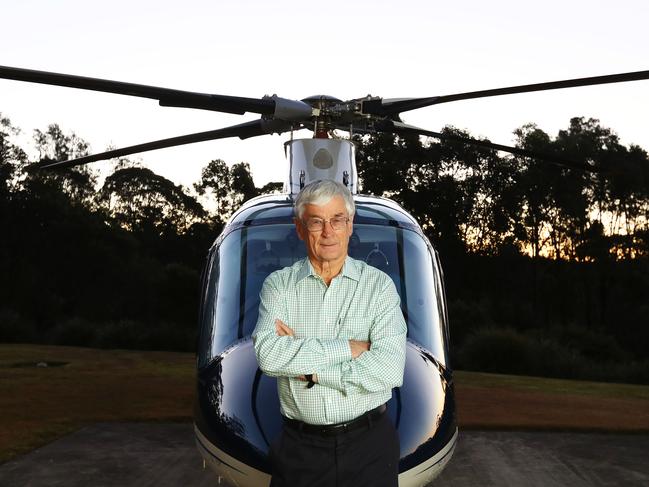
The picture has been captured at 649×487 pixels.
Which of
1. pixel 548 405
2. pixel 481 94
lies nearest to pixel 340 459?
A: pixel 481 94

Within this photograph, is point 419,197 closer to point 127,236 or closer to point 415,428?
point 127,236

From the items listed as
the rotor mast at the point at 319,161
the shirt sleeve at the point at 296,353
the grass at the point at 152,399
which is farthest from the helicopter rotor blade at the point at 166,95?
the grass at the point at 152,399

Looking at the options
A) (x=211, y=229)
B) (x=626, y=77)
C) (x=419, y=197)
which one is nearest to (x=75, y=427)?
(x=626, y=77)

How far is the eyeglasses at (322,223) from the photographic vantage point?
111 inches

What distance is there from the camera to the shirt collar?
2.88 m

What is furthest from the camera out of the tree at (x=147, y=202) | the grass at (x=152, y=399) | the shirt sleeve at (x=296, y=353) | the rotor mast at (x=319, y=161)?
the tree at (x=147, y=202)

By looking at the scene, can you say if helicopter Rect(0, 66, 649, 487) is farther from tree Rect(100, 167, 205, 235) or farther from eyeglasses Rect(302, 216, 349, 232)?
tree Rect(100, 167, 205, 235)

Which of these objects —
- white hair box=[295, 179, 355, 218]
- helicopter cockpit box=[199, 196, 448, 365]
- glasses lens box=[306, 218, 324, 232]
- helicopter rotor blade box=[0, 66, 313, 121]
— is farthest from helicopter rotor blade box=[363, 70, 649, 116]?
glasses lens box=[306, 218, 324, 232]

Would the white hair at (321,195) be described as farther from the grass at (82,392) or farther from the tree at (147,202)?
the tree at (147,202)

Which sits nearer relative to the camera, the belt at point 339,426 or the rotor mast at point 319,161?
the belt at point 339,426

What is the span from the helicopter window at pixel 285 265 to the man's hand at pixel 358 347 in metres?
1.89

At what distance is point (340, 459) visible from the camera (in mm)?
2738

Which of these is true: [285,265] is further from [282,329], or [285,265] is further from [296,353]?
[296,353]

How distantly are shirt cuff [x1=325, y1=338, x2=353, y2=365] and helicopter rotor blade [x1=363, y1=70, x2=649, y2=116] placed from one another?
119 inches
